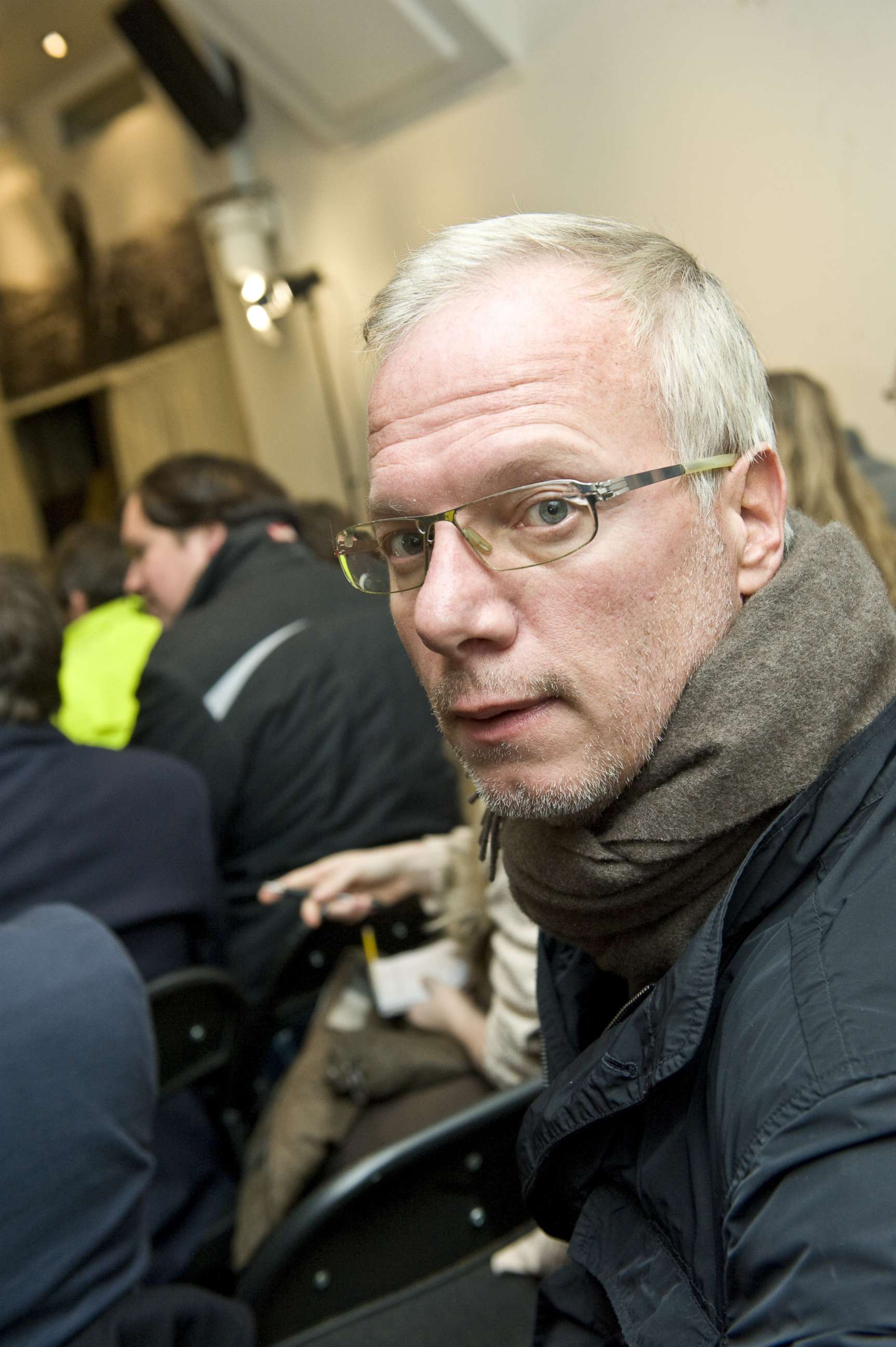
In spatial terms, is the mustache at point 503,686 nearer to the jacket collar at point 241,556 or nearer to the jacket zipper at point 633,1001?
the jacket zipper at point 633,1001

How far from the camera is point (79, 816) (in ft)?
6.33

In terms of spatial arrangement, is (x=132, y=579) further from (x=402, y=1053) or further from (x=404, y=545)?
(x=404, y=545)

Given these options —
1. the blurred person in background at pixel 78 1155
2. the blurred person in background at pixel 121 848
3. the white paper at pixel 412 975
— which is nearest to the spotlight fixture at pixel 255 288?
the blurred person in background at pixel 121 848

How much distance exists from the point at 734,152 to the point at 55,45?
4.98 m

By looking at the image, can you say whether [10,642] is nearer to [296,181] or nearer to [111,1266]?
[111,1266]

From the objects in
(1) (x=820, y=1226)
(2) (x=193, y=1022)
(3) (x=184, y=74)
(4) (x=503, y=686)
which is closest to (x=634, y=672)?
(4) (x=503, y=686)

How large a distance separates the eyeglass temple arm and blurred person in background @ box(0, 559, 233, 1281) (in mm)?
1326

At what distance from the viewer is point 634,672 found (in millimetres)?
938

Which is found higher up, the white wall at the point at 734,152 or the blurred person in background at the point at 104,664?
the white wall at the point at 734,152

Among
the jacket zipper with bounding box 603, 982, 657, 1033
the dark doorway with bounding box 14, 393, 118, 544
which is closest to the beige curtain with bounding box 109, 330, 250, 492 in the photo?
the dark doorway with bounding box 14, 393, 118, 544

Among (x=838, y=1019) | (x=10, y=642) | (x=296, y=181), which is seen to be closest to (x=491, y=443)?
(x=838, y=1019)

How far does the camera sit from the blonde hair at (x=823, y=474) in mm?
2314

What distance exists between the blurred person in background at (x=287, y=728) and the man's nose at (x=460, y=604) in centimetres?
155

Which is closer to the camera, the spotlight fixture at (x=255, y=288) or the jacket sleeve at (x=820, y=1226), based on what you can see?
the jacket sleeve at (x=820, y=1226)
